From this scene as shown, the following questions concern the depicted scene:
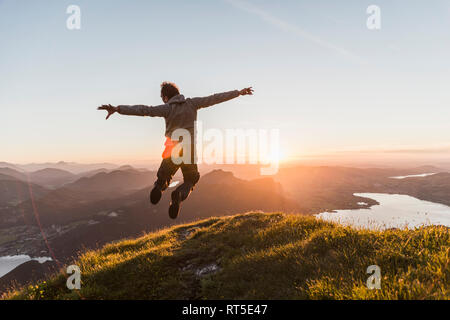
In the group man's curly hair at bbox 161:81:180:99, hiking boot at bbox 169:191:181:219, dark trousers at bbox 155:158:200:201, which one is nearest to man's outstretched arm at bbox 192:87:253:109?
man's curly hair at bbox 161:81:180:99

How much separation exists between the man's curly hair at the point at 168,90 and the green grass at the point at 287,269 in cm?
518

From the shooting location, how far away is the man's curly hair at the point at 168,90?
715 cm

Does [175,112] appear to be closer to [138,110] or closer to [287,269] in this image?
[138,110]

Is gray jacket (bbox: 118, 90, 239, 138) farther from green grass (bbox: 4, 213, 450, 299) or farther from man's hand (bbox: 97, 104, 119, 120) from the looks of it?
green grass (bbox: 4, 213, 450, 299)

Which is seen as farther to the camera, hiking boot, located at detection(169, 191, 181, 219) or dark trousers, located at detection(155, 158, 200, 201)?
hiking boot, located at detection(169, 191, 181, 219)

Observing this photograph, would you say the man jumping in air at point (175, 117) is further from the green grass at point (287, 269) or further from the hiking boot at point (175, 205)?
the green grass at point (287, 269)

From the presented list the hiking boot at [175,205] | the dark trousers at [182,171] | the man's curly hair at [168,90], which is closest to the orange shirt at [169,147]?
the dark trousers at [182,171]

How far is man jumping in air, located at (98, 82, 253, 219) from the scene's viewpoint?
663 centimetres

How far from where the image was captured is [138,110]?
21.1ft

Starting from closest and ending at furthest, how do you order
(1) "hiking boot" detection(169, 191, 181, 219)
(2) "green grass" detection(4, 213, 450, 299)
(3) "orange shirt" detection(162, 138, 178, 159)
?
(2) "green grass" detection(4, 213, 450, 299), (3) "orange shirt" detection(162, 138, 178, 159), (1) "hiking boot" detection(169, 191, 181, 219)

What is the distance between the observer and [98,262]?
6.79m

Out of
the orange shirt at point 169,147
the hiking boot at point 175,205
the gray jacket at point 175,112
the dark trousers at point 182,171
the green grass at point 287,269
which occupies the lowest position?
the green grass at point 287,269
